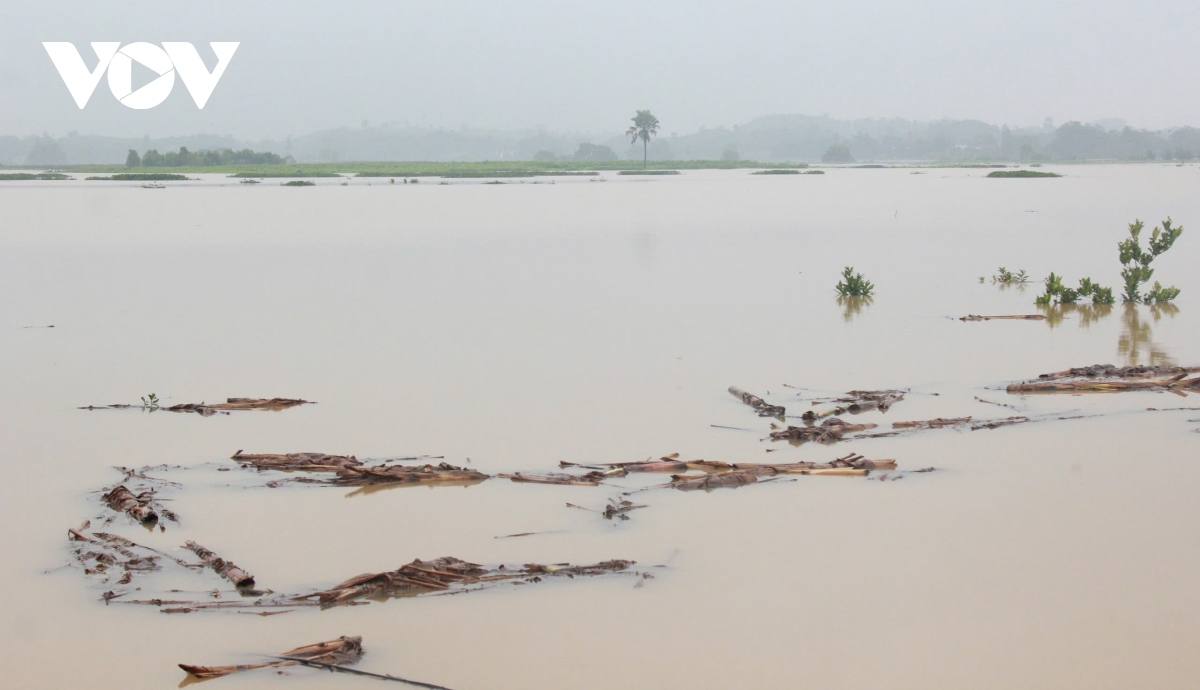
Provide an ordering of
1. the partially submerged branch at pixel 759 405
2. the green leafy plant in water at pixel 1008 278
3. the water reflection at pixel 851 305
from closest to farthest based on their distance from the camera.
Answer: the partially submerged branch at pixel 759 405 < the water reflection at pixel 851 305 < the green leafy plant in water at pixel 1008 278

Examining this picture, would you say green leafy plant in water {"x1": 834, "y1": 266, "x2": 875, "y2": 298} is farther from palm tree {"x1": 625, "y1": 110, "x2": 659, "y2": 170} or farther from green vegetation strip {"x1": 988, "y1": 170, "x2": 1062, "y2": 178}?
palm tree {"x1": 625, "y1": 110, "x2": 659, "y2": 170}

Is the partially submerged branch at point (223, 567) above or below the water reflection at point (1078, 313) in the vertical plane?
below

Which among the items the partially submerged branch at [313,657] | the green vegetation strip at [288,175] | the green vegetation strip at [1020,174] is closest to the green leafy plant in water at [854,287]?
the partially submerged branch at [313,657]

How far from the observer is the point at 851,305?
15.7 metres

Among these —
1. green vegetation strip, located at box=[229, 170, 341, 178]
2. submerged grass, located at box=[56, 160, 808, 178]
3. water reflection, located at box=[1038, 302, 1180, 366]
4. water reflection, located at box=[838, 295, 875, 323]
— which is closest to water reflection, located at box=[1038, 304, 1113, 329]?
water reflection, located at box=[1038, 302, 1180, 366]

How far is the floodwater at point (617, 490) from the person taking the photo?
493 cm

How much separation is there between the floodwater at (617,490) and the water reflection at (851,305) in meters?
0.22

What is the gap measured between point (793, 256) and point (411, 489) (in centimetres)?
1695

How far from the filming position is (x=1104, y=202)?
4566 centimetres

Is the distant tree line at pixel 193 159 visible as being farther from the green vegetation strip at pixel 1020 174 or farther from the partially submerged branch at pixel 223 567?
the partially submerged branch at pixel 223 567

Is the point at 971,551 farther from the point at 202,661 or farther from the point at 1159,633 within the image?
the point at 202,661

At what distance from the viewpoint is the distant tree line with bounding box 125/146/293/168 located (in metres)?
114

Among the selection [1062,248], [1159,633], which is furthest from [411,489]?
[1062,248]

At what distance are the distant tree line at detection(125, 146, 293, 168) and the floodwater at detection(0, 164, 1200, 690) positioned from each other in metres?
104
